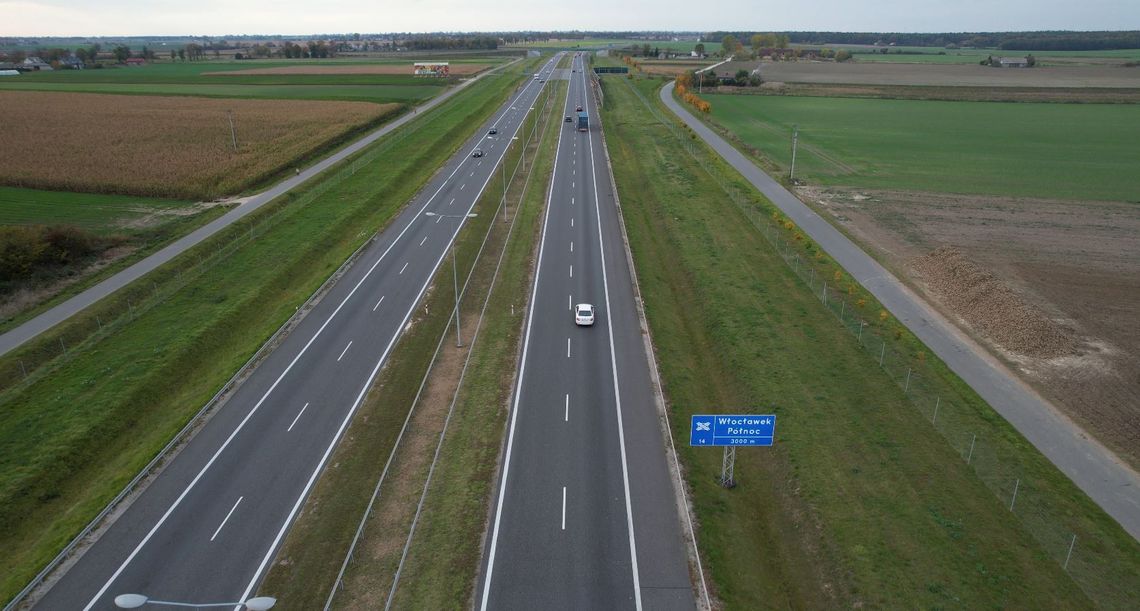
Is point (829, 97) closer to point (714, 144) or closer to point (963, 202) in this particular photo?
point (714, 144)

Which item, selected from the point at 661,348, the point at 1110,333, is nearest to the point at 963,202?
the point at 1110,333

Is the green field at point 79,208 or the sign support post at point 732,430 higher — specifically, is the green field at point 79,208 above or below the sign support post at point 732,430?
above

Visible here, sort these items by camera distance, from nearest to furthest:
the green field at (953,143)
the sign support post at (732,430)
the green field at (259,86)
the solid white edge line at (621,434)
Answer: the solid white edge line at (621,434) < the sign support post at (732,430) < the green field at (953,143) < the green field at (259,86)

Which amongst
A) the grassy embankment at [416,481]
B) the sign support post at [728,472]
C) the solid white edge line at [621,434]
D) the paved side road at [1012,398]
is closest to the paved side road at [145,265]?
the grassy embankment at [416,481]

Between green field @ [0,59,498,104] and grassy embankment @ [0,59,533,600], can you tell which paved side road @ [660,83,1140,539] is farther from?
green field @ [0,59,498,104]

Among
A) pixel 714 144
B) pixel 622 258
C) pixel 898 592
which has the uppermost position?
pixel 714 144

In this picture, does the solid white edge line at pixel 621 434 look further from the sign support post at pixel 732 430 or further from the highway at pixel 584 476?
the sign support post at pixel 732 430

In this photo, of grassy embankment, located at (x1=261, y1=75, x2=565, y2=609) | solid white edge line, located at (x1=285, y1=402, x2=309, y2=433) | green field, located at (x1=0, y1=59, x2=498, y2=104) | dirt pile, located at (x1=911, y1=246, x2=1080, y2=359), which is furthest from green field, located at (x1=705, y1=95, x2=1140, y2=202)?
green field, located at (x1=0, y1=59, x2=498, y2=104)
